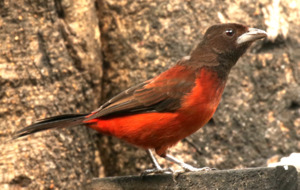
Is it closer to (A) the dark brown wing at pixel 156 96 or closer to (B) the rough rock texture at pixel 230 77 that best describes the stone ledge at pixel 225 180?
(A) the dark brown wing at pixel 156 96

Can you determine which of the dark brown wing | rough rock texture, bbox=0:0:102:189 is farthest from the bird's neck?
rough rock texture, bbox=0:0:102:189

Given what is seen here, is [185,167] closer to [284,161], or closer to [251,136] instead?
[284,161]

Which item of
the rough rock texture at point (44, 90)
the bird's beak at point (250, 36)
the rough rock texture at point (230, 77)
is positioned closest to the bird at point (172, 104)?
the bird's beak at point (250, 36)

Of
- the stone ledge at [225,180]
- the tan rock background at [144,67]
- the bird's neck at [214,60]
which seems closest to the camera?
the stone ledge at [225,180]

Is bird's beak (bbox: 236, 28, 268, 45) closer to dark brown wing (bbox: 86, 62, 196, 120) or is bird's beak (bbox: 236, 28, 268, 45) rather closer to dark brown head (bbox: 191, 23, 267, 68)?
dark brown head (bbox: 191, 23, 267, 68)

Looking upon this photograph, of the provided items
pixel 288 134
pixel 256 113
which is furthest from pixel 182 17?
pixel 288 134

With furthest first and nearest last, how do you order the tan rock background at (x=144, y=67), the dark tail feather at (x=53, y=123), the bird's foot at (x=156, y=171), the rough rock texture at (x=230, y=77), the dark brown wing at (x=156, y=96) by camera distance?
the rough rock texture at (x=230, y=77) < the tan rock background at (x=144, y=67) < the dark brown wing at (x=156, y=96) < the dark tail feather at (x=53, y=123) < the bird's foot at (x=156, y=171)

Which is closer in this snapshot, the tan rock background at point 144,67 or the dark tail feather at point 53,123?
the dark tail feather at point 53,123

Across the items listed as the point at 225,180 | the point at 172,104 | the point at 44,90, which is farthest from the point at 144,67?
the point at 225,180
